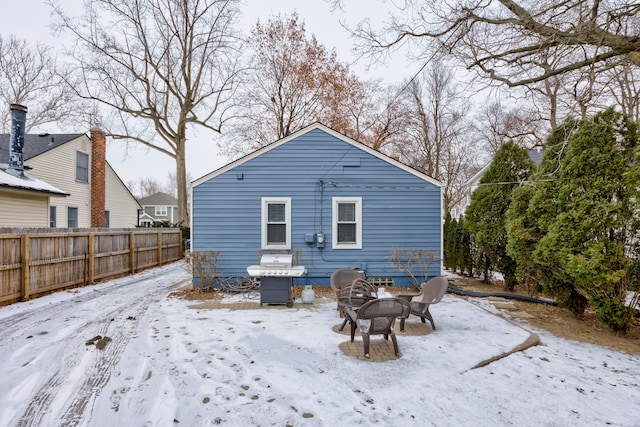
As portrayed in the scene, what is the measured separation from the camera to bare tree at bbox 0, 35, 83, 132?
78.2ft

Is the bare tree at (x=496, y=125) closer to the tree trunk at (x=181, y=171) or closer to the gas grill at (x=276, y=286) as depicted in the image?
the tree trunk at (x=181, y=171)

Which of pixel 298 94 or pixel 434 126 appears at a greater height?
pixel 298 94

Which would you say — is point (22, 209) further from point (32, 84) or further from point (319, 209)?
point (32, 84)

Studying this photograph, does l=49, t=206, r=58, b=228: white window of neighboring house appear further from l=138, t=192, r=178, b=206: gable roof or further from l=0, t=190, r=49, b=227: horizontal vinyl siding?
l=138, t=192, r=178, b=206: gable roof

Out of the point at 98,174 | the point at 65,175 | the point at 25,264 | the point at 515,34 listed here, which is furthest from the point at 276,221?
the point at 98,174

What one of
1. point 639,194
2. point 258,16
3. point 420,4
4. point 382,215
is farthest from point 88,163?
point 639,194

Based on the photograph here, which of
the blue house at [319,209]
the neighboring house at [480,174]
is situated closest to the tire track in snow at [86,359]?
the blue house at [319,209]

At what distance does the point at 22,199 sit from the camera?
11789mm

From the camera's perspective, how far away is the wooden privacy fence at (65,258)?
7.68 metres

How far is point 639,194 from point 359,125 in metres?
20.4

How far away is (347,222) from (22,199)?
35.4 feet

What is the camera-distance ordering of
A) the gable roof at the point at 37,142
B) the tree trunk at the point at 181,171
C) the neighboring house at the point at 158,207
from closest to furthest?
the gable roof at the point at 37,142
the tree trunk at the point at 181,171
the neighboring house at the point at 158,207

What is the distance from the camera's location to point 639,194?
5176 mm

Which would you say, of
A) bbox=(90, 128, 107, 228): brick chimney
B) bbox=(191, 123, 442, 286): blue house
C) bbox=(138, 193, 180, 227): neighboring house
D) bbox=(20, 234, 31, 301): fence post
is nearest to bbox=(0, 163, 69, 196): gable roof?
bbox=(20, 234, 31, 301): fence post
